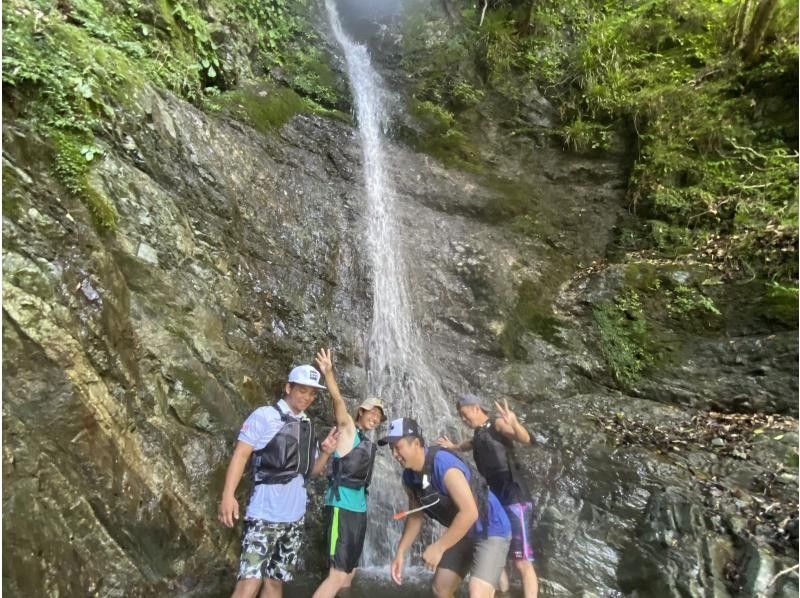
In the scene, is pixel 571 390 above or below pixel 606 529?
above

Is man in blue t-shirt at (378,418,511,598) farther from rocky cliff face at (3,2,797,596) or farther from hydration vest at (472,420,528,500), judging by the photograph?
rocky cliff face at (3,2,797,596)

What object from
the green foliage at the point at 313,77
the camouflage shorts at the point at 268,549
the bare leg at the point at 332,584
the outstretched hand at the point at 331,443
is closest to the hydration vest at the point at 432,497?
the outstretched hand at the point at 331,443

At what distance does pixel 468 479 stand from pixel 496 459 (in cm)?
38

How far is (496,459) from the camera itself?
4.48m

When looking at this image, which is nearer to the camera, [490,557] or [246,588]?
[246,588]

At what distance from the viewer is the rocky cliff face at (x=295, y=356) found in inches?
151

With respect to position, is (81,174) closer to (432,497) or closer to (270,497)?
(270,497)

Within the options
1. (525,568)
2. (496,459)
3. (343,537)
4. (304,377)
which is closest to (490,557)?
(525,568)

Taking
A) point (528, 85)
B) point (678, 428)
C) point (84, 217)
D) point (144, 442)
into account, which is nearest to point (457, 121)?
point (528, 85)

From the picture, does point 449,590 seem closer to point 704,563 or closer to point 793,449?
point 704,563

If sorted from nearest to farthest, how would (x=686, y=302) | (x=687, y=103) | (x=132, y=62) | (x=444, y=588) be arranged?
1. (x=444, y=588)
2. (x=132, y=62)
3. (x=686, y=302)
4. (x=687, y=103)

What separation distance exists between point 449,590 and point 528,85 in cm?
1023

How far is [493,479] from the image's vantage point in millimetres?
4469

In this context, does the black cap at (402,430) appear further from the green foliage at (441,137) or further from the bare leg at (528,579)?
the green foliage at (441,137)
